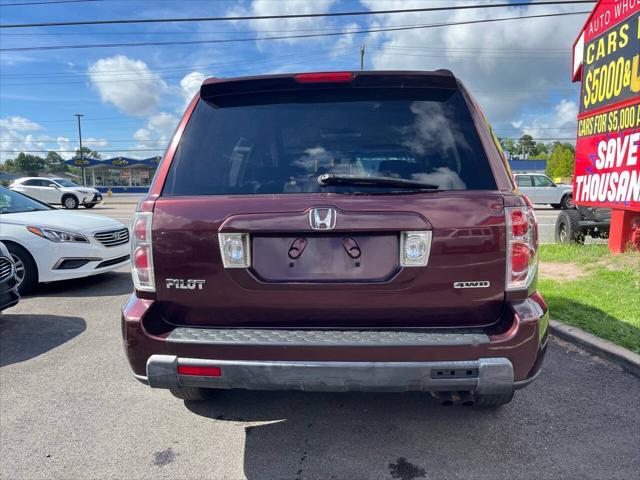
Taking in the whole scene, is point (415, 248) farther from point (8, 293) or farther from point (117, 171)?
point (117, 171)

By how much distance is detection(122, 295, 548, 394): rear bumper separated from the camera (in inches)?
79.1

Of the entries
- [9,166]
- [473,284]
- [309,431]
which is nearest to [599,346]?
[473,284]

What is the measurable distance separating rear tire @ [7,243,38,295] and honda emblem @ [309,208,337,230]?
17.3ft

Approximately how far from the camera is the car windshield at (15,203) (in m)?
6.43

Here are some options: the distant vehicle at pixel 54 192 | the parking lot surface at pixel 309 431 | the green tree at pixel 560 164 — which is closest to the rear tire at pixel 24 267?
the parking lot surface at pixel 309 431

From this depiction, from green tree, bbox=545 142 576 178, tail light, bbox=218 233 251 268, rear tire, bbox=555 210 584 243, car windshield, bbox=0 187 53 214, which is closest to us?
tail light, bbox=218 233 251 268

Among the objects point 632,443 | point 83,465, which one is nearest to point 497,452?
point 632,443

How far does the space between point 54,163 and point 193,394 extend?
372 feet

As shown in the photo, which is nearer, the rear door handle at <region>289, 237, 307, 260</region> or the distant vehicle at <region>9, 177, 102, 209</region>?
the rear door handle at <region>289, 237, 307, 260</region>

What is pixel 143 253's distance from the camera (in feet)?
7.20

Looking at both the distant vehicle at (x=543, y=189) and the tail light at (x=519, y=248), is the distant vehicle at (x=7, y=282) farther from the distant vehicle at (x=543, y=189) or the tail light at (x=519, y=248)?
the distant vehicle at (x=543, y=189)

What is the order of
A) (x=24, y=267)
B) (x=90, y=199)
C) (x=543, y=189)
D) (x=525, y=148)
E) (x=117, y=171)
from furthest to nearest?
(x=525, y=148)
(x=117, y=171)
(x=90, y=199)
(x=543, y=189)
(x=24, y=267)

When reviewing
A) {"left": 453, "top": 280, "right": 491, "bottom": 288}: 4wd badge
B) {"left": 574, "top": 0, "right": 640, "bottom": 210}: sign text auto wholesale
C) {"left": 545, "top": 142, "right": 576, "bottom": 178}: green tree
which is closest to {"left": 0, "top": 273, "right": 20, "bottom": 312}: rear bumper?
{"left": 453, "top": 280, "right": 491, "bottom": 288}: 4wd badge

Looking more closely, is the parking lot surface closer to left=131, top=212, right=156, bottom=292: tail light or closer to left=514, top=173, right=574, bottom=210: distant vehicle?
left=131, top=212, right=156, bottom=292: tail light
